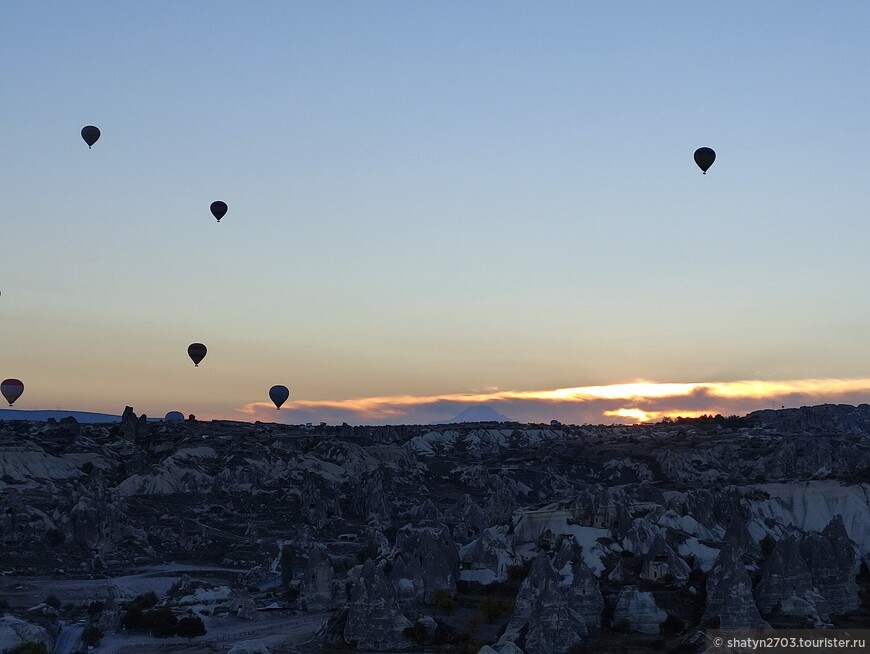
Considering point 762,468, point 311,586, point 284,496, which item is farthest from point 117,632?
point 762,468

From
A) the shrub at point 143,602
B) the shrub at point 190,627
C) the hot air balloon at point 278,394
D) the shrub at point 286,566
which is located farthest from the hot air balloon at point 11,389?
the shrub at point 190,627

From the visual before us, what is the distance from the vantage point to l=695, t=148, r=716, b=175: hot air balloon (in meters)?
107

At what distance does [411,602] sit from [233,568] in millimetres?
44619

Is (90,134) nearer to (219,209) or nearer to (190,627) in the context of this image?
(219,209)

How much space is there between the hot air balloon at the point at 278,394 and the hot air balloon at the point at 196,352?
16.4 m

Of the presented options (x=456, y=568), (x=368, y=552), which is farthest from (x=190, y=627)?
(x=368, y=552)

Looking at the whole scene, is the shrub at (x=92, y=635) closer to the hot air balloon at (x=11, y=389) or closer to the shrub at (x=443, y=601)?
the shrub at (x=443, y=601)

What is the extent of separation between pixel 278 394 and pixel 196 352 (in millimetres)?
18115

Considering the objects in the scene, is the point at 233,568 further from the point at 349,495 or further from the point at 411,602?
the point at 349,495

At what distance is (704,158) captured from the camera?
351ft

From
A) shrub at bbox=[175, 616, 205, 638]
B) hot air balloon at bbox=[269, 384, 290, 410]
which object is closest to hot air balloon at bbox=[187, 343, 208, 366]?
hot air balloon at bbox=[269, 384, 290, 410]

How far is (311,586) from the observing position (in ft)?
308

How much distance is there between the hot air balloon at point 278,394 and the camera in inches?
5856

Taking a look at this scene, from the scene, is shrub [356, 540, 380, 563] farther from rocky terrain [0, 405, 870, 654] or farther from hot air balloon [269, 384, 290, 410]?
hot air balloon [269, 384, 290, 410]
